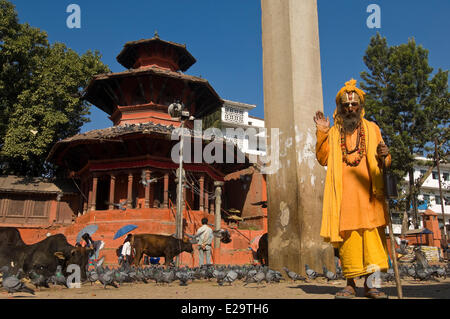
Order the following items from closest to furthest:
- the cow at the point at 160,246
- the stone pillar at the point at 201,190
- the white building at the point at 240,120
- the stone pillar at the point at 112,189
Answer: the cow at the point at 160,246 → the stone pillar at the point at 112,189 → the stone pillar at the point at 201,190 → the white building at the point at 240,120

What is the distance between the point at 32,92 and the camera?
24453 millimetres

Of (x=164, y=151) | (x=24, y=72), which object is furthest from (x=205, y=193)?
(x=24, y=72)

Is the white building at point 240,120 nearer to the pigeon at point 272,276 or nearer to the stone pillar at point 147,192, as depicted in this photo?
the stone pillar at point 147,192

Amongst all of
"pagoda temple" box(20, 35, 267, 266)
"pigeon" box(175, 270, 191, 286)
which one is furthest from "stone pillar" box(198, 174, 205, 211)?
"pigeon" box(175, 270, 191, 286)

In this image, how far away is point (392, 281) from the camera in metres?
6.99

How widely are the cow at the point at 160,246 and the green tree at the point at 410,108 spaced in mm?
18262

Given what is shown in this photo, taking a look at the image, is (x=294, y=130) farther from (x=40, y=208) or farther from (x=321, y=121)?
(x=40, y=208)

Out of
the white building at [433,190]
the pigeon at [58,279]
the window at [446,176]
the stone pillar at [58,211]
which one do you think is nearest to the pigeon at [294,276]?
the pigeon at [58,279]

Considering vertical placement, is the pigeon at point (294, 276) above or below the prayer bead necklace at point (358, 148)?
below

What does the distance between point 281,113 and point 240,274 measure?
10.5ft

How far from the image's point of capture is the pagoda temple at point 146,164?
18.3 metres

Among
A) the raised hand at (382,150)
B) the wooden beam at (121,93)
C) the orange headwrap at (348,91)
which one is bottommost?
the raised hand at (382,150)

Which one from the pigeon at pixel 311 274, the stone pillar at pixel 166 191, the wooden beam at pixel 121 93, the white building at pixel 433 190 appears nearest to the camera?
the pigeon at pixel 311 274
